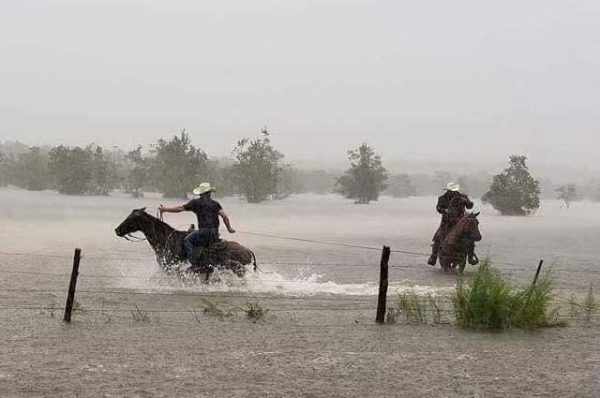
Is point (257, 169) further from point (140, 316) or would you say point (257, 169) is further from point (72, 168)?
point (140, 316)

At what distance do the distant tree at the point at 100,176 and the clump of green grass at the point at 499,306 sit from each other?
49527mm

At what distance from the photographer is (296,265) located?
59.8 ft

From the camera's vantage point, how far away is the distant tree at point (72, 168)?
53969 mm

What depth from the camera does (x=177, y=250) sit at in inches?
524

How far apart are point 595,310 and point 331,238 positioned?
17.6 metres

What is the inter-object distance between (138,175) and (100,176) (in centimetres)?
311

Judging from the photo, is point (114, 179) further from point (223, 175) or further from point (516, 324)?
point (516, 324)

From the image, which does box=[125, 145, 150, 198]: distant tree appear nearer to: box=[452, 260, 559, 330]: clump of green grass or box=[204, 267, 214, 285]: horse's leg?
box=[204, 267, 214, 285]: horse's leg

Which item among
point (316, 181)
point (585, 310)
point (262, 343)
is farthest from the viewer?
point (316, 181)

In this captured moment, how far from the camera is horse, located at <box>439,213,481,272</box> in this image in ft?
53.2

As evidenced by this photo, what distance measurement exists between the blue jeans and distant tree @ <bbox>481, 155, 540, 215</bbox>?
110ft

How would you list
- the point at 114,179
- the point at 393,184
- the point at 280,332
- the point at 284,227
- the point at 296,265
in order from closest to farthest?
the point at 280,332
the point at 296,265
the point at 284,227
the point at 114,179
the point at 393,184

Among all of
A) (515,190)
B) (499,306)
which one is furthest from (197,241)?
(515,190)

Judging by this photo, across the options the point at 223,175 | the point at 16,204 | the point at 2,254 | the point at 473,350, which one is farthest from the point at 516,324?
the point at 223,175
